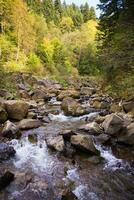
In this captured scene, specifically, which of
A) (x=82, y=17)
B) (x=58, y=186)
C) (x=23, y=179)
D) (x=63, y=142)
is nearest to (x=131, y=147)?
(x=63, y=142)

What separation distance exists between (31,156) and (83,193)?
342 cm

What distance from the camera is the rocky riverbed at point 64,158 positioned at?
7828 millimetres

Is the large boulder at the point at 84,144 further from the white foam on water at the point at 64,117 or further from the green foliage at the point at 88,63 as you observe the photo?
the green foliage at the point at 88,63

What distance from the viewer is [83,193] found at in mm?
7797

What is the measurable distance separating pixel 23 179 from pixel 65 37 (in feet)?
196

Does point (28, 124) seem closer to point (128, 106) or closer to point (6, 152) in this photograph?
point (6, 152)

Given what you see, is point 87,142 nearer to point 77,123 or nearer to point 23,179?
point 23,179

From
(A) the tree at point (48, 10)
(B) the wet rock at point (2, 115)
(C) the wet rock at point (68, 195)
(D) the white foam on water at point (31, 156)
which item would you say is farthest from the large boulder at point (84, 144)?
(A) the tree at point (48, 10)

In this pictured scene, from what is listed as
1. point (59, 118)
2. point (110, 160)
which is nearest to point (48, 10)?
point (59, 118)

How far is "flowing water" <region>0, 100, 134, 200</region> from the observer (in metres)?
7.67

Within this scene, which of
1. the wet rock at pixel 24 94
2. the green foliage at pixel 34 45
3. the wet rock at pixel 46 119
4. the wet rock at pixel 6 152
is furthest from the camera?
the green foliage at pixel 34 45

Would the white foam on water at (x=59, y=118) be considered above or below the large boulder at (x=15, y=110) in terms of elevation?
below

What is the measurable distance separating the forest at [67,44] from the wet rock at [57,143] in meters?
3.96

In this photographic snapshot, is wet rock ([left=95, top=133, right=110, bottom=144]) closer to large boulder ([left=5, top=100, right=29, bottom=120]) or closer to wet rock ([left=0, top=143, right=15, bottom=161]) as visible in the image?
wet rock ([left=0, top=143, right=15, bottom=161])
